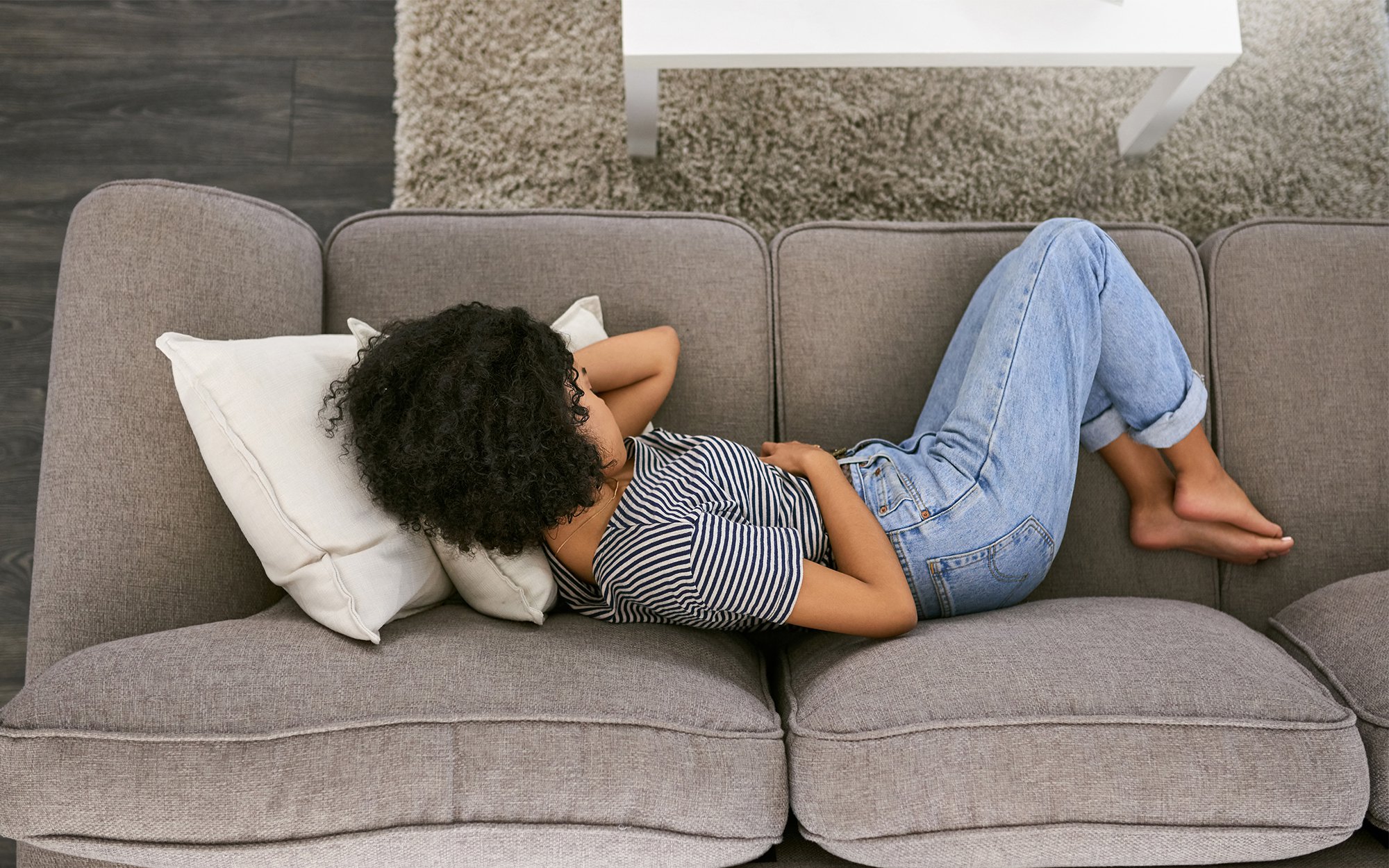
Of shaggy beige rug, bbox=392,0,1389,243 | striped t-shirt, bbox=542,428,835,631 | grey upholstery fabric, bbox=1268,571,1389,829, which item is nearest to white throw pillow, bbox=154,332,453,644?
striped t-shirt, bbox=542,428,835,631

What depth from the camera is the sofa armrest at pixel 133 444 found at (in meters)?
1.11

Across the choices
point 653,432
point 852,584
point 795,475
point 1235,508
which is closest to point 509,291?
point 653,432

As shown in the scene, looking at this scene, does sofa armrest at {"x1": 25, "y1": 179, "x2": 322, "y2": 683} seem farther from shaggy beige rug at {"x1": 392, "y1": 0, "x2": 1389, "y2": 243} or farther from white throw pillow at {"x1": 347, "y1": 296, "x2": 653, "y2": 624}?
shaggy beige rug at {"x1": 392, "y1": 0, "x2": 1389, "y2": 243}

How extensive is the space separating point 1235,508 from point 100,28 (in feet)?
7.74

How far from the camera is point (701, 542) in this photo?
3.47 ft

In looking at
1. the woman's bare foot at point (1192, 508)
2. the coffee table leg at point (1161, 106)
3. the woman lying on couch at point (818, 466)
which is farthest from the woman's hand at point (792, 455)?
the coffee table leg at point (1161, 106)

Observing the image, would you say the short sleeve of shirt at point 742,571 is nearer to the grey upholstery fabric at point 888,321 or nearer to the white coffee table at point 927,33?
the grey upholstery fabric at point 888,321

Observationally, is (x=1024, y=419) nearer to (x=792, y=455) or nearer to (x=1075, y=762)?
(x=792, y=455)

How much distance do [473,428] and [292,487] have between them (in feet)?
0.72

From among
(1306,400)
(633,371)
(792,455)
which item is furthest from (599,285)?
(1306,400)

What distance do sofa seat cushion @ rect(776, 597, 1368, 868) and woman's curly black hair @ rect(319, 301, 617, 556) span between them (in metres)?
0.40

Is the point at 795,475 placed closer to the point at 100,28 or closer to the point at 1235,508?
the point at 1235,508

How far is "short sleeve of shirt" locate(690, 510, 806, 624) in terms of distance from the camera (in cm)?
106

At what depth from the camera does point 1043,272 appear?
4.14 feet
